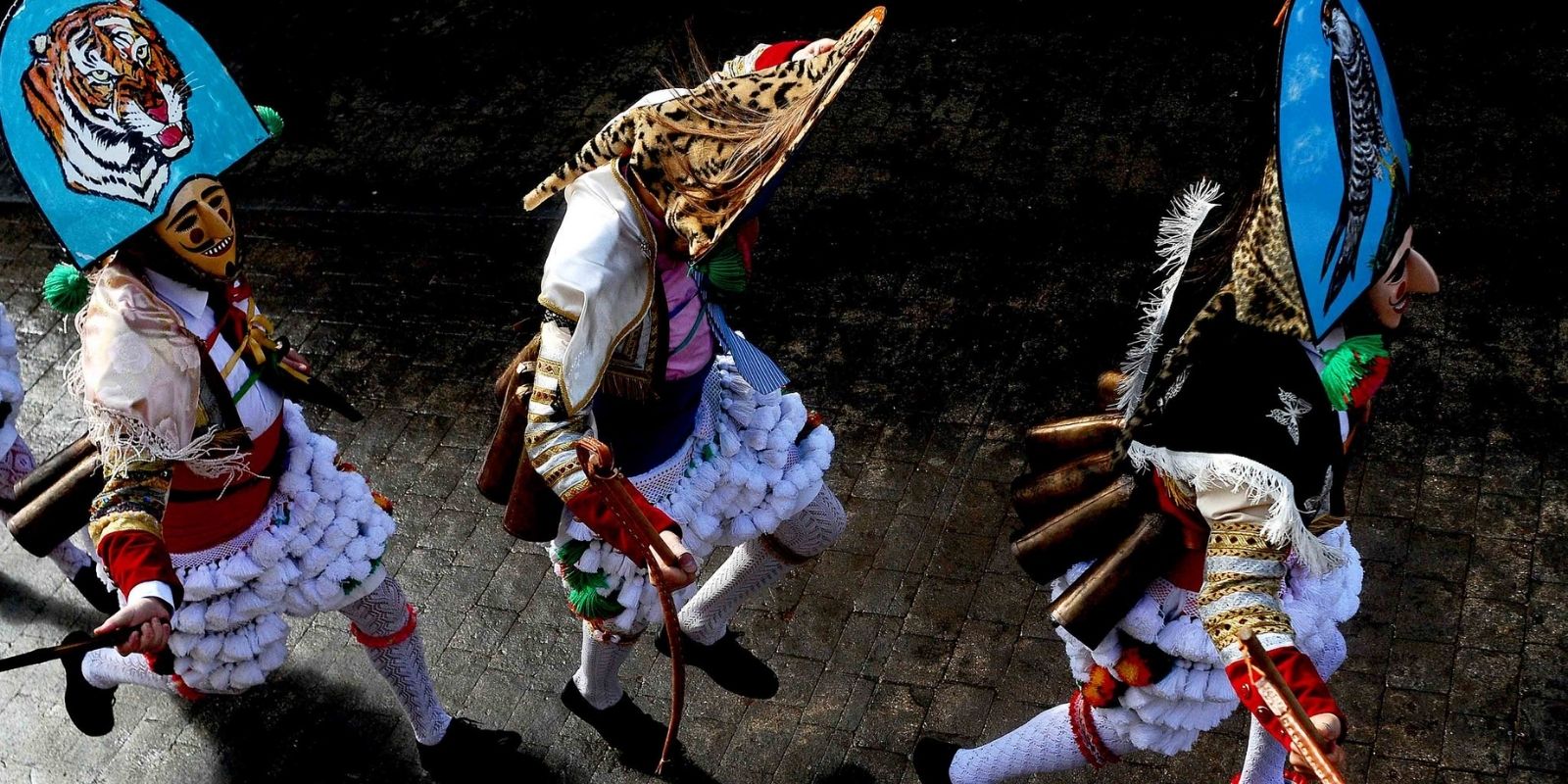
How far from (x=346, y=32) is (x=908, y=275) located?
5095 millimetres

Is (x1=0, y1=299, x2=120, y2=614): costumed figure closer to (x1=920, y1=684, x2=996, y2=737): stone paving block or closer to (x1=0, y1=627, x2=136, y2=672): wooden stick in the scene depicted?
(x1=0, y1=627, x2=136, y2=672): wooden stick

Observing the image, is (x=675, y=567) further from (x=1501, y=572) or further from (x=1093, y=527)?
(x=1501, y=572)

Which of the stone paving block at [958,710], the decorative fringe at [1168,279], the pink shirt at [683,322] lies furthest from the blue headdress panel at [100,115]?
the stone paving block at [958,710]

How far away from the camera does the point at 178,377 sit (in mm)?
3896

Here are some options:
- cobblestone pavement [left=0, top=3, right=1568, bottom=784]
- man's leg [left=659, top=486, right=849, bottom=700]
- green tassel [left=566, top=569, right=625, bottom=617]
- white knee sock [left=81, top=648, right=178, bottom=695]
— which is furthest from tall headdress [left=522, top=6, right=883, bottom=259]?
white knee sock [left=81, top=648, right=178, bottom=695]

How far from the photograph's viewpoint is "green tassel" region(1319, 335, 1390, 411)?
325cm

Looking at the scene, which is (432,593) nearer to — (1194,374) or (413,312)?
(413,312)

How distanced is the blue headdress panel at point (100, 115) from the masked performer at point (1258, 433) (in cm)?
238

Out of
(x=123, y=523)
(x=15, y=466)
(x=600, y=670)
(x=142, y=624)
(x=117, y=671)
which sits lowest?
(x=600, y=670)

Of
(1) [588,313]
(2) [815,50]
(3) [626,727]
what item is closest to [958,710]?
(3) [626,727]

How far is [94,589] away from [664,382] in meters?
2.86

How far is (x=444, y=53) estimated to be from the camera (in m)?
9.50

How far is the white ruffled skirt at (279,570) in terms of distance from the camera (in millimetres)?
4273

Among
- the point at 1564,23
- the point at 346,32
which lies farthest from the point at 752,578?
the point at 346,32
